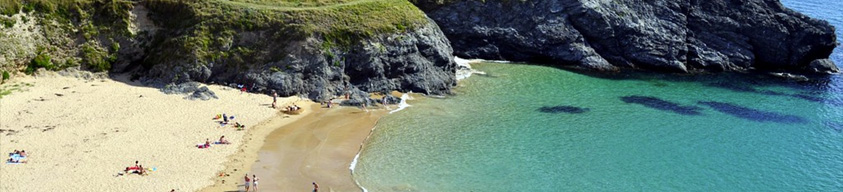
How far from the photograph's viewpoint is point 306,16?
2667 inches

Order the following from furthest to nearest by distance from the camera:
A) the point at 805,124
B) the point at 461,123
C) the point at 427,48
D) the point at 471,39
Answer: the point at 471,39
the point at 427,48
the point at 805,124
the point at 461,123

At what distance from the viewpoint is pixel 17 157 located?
4541 cm

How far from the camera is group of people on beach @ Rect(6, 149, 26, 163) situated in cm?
4509

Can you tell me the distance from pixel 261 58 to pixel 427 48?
54.3 ft

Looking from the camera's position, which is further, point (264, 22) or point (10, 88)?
point (264, 22)

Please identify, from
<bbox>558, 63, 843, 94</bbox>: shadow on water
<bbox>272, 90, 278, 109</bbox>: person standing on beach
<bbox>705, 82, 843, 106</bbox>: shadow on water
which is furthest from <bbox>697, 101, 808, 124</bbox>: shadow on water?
<bbox>272, 90, 278, 109</bbox>: person standing on beach

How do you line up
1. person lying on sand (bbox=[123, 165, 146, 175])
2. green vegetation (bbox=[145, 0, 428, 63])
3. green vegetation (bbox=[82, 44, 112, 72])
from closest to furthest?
1. person lying on sand (bbox=[123, 165, 146, 175])
2. green vegetation (bbox=[82, 44, 112, 72])
3. green vegetation (bbox=[145, 0, 428, 63])

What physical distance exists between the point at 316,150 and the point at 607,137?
76.8 ft

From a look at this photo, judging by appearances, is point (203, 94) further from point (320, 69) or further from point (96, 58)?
point (96, 58)

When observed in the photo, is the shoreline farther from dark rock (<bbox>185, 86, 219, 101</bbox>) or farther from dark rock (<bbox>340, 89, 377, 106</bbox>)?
dark rock (<bbox>185, 86, 219, 101</bbox>)

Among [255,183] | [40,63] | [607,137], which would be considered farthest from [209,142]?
[607,137]

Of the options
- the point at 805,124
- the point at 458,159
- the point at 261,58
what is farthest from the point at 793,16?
the point at 261,58

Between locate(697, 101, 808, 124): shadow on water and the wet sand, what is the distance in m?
32.8

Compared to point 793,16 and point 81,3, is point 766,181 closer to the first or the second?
point 793,16
